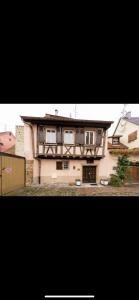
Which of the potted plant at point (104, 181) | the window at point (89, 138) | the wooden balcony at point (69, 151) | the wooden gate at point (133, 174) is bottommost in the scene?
the potted plant at point (104, 181)

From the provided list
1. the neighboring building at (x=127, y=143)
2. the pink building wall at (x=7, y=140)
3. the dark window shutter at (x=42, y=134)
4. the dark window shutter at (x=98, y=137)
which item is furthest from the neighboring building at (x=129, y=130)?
the pink building wall at (x=7, y=140)

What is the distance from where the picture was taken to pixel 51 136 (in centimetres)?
856

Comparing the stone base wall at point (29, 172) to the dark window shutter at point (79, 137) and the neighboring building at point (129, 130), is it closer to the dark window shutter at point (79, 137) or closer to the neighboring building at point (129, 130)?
the dark window shutter at point (79, 137)

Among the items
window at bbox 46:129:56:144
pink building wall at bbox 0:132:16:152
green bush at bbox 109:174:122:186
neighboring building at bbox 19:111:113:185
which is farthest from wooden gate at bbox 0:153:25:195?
pink building wall at bbox 0:132:16:152

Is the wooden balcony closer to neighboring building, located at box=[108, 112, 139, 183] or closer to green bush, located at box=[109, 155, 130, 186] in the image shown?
neighboring building, located at box=[108, 112, 139, 183]

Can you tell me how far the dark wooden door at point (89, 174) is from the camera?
8992 mm

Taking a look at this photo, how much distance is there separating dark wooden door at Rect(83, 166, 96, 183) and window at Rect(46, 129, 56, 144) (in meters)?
1.99

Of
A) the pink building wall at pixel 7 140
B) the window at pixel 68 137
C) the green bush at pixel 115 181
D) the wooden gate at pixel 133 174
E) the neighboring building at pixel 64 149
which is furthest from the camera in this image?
the pink building wall at pixel 7 140

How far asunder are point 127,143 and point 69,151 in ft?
17.5

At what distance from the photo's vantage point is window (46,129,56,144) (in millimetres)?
8523
